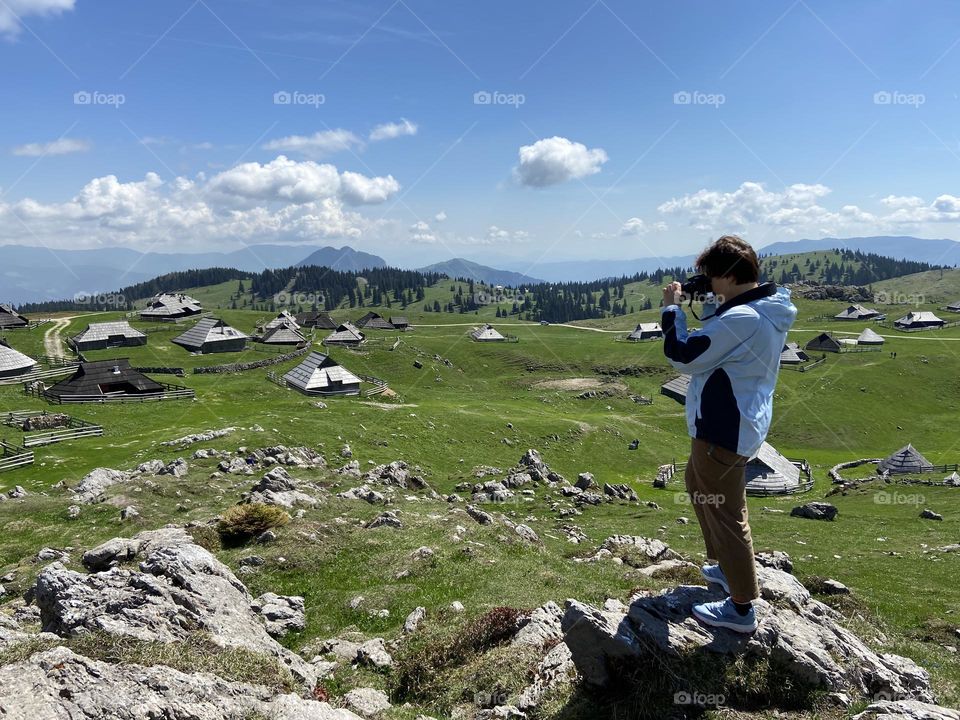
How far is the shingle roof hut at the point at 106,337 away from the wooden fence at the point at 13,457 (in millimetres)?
A: 59009

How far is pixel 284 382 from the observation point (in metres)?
65.2

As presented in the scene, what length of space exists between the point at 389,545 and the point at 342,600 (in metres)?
3.82

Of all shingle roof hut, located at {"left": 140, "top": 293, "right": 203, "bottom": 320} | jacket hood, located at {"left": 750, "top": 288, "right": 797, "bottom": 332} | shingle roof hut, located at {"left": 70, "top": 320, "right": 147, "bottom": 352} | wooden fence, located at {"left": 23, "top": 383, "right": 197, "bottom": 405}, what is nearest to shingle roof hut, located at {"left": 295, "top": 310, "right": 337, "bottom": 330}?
shingle roof hut, located at {"left": 140, "top": 293, "right": 203, "bottom": 320}

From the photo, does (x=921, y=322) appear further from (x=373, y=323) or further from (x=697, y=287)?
(x=697, y=287)

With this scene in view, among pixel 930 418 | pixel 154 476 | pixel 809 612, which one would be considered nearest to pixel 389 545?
pixel 809 612

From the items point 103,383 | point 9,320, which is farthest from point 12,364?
point 9,320

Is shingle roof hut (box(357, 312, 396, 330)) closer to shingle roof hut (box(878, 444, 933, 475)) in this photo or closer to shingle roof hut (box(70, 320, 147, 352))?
shingle roof hut (box(70, 320, 147, 352))

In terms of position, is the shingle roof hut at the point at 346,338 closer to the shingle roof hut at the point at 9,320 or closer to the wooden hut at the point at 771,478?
the shingle roof hut at the point at 9,320

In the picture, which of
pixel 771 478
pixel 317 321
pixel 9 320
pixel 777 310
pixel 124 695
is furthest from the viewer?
pixel 317 321

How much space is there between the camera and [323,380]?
6266 cm

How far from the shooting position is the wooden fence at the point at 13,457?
103 feet

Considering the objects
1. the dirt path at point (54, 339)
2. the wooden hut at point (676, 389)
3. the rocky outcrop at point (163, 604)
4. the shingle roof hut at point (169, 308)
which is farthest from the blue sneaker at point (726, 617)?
the shingle roof hut at point (169, 308)

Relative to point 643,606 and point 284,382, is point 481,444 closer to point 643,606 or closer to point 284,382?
point 284,382

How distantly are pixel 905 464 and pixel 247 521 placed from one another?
52.7 metres
